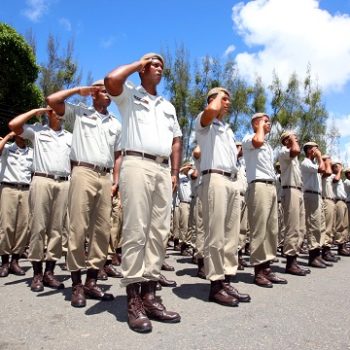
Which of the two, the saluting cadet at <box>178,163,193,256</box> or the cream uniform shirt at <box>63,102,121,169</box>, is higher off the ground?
the cream uniform shirt at <box>63,102,121,169</box>

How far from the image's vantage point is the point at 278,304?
423 cm

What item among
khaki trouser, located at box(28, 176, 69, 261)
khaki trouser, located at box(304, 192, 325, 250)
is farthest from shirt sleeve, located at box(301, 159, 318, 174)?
khaki trouser, located at box(28, 176, 69, 261)

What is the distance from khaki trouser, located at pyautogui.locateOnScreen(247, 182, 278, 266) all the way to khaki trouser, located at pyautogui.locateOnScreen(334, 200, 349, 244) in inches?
186

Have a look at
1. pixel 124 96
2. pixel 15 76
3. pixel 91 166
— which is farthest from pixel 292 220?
pixel 15 76

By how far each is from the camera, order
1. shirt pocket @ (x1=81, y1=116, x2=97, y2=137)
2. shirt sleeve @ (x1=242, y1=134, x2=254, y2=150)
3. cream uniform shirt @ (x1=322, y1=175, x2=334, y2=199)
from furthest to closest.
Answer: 1. cream uniform shirt @ (x1=322, y1=175, x2=334, y2=199)
2. shirt sleeve @ (x1=242, y1=134, x2=254, y2=150)
3. shirt pocket @ (x1=81, y1=116, x2=97, y2=137)

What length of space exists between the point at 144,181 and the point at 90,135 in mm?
1198

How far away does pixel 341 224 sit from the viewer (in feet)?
31.8

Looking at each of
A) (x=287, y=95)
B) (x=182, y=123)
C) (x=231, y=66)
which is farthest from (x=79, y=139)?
(x=287, y=95)

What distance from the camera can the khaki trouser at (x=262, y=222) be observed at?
216 inches

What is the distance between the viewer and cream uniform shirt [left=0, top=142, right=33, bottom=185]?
6457 millimetres

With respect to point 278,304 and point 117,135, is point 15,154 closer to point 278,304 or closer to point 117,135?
point 117,135

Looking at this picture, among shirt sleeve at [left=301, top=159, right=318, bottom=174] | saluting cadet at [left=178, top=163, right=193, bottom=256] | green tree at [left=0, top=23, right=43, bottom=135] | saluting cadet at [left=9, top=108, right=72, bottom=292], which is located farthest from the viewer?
green tree at [left=0, top=23, right=43, bottom=135]

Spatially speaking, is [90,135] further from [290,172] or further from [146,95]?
[290,172]

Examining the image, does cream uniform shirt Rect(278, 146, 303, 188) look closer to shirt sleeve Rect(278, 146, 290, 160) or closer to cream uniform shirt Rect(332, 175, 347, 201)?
shirt sleeve Rect(278, 146, 290, 160)
